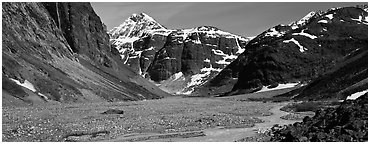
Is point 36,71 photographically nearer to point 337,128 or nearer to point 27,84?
point 27,84

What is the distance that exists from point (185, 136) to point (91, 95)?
11219 centimetres

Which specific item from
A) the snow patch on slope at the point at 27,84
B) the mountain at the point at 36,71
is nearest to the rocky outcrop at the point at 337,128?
the mountain at the point at 36,71

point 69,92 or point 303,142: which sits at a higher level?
point 69,92

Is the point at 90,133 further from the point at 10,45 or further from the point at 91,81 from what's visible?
the point at 91,81

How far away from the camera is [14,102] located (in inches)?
3905

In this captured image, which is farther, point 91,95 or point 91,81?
point 91,81

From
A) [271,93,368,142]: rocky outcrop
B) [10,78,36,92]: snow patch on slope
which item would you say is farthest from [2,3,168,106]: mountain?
[271,93,368,142]: rocky outcrop

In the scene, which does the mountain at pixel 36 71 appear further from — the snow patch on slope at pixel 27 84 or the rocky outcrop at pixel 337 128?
the rocky outcrop at pixel 337 128

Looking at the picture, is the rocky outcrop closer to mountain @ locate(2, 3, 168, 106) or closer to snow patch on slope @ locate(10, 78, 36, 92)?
mountain @ locate(2, 3, 168, 106)

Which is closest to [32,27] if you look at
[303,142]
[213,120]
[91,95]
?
[91,95]

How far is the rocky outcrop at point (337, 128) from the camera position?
26875 mm

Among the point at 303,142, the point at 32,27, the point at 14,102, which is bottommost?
the point at 303,142

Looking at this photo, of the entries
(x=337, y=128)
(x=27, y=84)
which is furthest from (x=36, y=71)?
(x=337, y=128)

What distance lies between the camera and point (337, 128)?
28.4m
